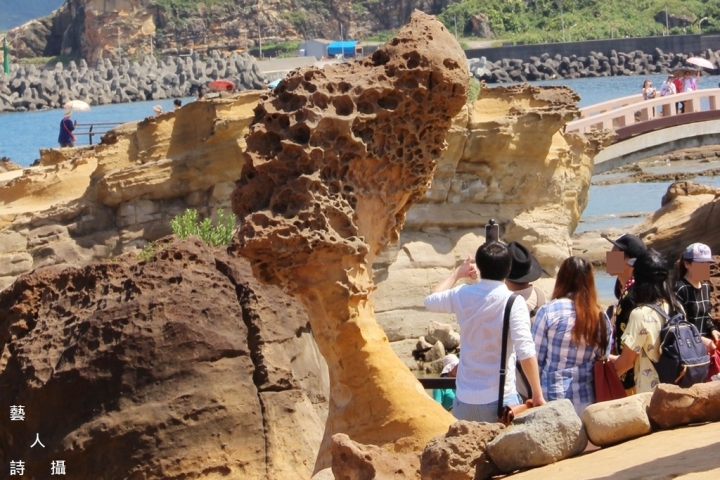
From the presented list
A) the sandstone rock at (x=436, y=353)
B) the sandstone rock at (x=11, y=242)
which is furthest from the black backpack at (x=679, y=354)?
the sandstone rock at (x=11, y=242)

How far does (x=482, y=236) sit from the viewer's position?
520 inches

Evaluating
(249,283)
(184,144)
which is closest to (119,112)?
(184,144)

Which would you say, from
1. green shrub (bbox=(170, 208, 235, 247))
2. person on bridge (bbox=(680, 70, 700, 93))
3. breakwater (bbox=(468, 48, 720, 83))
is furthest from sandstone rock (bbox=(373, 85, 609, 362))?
breakwater (bbox=(468, 48, 720, 83))

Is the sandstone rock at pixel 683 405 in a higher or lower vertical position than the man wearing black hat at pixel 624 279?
lower

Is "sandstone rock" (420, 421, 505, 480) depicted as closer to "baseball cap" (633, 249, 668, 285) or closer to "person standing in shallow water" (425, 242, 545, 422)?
"person standing in shallow water" (425, 242, 545, 422)

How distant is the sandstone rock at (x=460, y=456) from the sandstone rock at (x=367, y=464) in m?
0.16

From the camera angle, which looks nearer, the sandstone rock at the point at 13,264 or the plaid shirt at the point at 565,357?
the plaid shirt at the point at 565,357

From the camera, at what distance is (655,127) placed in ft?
65.4

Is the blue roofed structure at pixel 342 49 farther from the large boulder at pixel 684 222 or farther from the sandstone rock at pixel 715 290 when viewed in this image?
the sandstone rock at pixel 715 290

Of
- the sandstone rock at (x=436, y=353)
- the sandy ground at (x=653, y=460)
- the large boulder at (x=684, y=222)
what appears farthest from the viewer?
the large boulder at (x=684, y=222)

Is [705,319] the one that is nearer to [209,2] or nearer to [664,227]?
[664,227]

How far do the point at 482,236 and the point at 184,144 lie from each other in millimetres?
3230

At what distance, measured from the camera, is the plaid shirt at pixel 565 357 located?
15.8ft

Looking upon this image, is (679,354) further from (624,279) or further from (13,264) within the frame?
(13,264)
